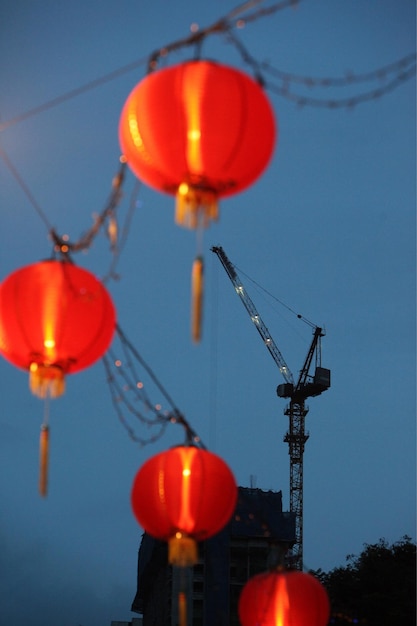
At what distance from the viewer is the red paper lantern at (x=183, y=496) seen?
7543mm

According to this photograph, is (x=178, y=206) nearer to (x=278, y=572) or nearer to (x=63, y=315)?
(x=63, y=315)

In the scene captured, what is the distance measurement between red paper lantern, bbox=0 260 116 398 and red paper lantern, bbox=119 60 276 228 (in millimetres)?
1034

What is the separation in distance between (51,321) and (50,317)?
1.0 inches

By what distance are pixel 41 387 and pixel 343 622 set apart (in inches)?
878

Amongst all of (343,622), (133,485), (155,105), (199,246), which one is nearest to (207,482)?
(133,485)

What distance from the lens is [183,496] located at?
7.61m

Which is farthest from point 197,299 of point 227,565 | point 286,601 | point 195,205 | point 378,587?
point 227,565

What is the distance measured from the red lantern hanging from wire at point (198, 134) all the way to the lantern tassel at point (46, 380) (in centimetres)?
143

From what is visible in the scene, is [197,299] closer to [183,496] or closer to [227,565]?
[183,496]

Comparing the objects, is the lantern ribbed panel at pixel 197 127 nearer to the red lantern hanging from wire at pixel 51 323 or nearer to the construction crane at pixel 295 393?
the red lantern hanging from wire at pixel 51 323

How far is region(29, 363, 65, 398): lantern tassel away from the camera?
625cm

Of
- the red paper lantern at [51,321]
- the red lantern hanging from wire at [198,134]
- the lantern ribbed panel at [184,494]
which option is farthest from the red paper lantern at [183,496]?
the red lantern hanging from wire at [198,134]

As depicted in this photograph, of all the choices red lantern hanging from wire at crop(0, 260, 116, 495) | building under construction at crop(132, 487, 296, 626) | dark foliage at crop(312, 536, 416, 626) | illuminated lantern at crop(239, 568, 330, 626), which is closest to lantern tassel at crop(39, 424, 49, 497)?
red lantern hanging from wire at crop(0, 260, 116, 495)

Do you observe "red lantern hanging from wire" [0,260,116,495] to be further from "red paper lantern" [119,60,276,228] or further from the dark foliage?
the dark foliage
